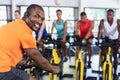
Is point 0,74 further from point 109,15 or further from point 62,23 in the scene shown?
point 62,23

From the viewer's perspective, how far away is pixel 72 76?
5938 millimetres

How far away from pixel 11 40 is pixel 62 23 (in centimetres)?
395

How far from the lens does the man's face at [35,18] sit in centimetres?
227

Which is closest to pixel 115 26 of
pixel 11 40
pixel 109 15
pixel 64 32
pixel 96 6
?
pixel 109 15

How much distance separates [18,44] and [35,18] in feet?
0.77

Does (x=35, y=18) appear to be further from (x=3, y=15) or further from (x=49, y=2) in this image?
(x=49, y=2)

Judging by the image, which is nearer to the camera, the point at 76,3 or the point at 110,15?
the point at 110,15

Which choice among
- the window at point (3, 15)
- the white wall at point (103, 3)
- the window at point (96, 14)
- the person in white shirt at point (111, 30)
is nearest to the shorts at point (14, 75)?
the person in white shirt at point (111, 30)

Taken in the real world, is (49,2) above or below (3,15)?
above

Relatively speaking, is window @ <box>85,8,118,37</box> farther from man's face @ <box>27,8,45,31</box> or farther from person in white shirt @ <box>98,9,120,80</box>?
man's face @ <box>27,8,45,31</box>

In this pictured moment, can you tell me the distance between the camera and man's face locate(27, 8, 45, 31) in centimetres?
227

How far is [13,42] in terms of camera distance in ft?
7.25

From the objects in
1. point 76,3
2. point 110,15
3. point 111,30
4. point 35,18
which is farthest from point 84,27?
point 76,3

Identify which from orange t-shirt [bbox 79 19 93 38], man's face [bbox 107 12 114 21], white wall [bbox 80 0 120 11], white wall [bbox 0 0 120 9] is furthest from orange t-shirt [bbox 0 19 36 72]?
white wall [bbox 80 0 120 11]
